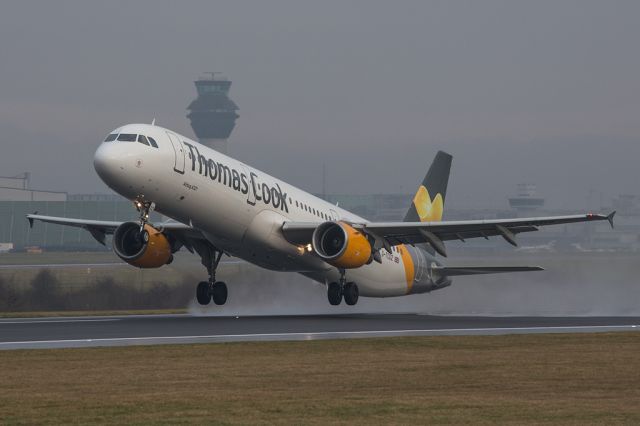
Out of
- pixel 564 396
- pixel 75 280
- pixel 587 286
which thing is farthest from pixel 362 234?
pixel 75 280

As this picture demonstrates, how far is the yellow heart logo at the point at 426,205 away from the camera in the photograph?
51875 millimetres

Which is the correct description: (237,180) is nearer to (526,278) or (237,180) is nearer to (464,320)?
(464,320)

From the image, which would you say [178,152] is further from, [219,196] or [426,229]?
[426,229]

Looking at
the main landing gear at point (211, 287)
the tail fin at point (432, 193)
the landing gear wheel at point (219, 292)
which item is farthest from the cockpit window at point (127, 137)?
the tail fin at point (432, 193)

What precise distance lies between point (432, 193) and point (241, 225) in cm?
1546

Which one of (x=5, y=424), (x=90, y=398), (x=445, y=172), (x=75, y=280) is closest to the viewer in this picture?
(x=5, y=424)

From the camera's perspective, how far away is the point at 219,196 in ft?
125

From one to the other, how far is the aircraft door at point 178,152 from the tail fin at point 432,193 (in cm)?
1695

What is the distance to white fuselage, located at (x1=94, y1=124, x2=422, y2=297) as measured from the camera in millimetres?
35719

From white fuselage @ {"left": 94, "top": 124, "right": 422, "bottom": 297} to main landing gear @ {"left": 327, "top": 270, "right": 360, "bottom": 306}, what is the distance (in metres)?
0.67

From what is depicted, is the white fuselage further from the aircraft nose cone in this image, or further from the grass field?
the grass field

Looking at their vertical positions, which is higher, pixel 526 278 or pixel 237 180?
pixel 237 180

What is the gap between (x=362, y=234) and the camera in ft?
135

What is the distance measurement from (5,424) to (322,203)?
30.7m
